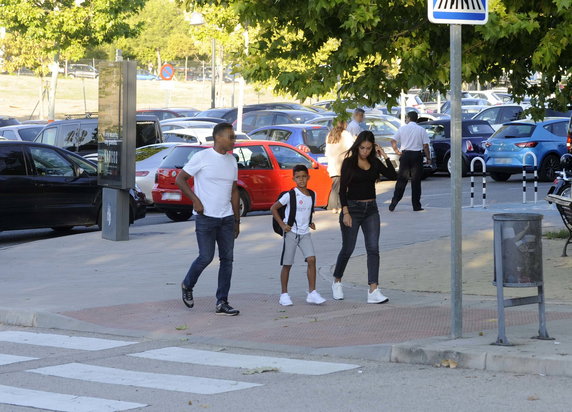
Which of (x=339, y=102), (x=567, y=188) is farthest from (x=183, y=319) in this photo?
(x=567, y=188)

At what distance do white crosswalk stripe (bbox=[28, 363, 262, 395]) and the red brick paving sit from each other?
1410 millimetres

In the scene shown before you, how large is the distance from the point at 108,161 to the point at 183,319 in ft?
24.4

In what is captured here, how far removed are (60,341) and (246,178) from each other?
11.4 metres

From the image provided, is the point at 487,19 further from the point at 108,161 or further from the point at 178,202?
the point at 178,202

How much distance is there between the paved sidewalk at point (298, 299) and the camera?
8992 millimetres

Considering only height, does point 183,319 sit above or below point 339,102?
below

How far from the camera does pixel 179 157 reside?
21.5 meters

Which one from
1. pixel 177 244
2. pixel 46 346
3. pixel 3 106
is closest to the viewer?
pixel 46 346

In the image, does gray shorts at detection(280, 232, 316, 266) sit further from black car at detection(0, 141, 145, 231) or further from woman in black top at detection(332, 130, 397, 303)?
black car at detection(0, 141, 145, 231)

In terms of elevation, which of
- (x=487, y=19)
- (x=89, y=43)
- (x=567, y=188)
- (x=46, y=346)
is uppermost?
(x=89, y=43)

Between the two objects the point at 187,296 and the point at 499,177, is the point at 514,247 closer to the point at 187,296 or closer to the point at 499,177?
the point at 187,296

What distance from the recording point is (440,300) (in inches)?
456

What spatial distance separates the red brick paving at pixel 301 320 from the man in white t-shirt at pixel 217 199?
0.45 metres

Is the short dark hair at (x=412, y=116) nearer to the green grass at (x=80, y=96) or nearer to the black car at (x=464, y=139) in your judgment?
the black car at (x=464, y=139)
